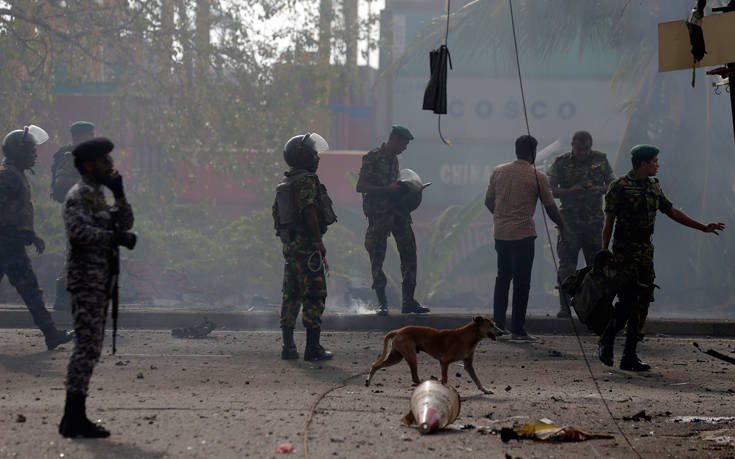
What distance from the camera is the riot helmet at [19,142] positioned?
329 inches

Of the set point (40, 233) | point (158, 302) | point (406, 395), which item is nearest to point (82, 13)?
point (40, 233)

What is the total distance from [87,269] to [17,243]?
4.08 meters

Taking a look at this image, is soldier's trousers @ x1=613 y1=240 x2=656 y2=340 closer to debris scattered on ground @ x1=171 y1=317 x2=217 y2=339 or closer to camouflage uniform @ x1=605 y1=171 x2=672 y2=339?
camouflage uniform @ x1=605 y1=171 x2=672 y2=339

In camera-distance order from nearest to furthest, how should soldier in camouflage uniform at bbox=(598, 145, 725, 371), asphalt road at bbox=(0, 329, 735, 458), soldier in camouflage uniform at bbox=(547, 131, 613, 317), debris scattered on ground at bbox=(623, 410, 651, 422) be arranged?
asphalt road at bbox=(0, 329, 735, 458) → debris scattered on ground at bbox=(623, 410, 651, 422) → soldier in camouflage uniform at bbox=(598, 145, 725, 371) → soldier in camouflage uniform at bbox=(547, 131, 613, 317)

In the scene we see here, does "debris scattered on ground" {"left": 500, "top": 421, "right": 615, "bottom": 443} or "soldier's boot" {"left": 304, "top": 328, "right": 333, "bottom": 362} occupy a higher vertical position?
"debris scattered on ground" {"left": 500, "top": 421, "right": 615, "bottom": 443}

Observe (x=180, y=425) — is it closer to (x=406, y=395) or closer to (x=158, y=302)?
(x=406, y=395)

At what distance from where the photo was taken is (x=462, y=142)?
24.2 m

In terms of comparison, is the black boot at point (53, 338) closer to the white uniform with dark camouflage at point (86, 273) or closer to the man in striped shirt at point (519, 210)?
the white uniform with dark camouflage at point (86, 273)

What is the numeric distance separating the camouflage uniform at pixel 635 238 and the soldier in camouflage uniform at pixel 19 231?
507 cm

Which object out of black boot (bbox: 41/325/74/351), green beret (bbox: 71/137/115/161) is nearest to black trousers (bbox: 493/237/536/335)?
black boot (bbox: 41/325/74/351)

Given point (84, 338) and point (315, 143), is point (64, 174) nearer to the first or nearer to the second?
point (315, 143)

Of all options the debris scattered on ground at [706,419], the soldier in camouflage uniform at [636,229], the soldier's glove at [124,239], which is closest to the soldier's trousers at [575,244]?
the soldier in camouflage uniform at [636,229]

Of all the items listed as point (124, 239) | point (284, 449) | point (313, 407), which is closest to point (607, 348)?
point (313, 407)

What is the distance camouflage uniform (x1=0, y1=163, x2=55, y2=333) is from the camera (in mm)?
8234
